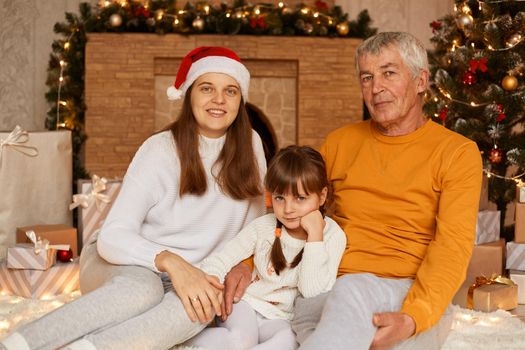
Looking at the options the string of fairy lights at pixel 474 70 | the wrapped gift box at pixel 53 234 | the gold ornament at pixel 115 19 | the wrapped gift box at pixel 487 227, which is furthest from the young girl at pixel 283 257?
the gold ornament at pixel 115 19

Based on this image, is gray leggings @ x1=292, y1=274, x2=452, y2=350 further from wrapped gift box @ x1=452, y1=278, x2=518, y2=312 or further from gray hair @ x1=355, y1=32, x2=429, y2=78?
wrapped gift box @ x1=452, y1=278, x2=518, y2=312

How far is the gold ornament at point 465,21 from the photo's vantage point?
11.3 ft

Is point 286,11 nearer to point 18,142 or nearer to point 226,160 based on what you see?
point 18,142

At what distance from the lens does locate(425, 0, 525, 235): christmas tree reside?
330 centimetres

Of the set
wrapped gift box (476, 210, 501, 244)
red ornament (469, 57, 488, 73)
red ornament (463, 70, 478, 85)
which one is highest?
red ornament (469, 57, 488, 73)

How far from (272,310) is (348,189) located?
1.37 ft

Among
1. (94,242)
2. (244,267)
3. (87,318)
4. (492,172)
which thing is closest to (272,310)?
(244,267)

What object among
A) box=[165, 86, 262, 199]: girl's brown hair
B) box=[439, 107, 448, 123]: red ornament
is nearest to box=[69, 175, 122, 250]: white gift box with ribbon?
box=[165, 86, 262, 199]: girl's brown hair

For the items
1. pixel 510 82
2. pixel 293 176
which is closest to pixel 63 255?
pixel 293 176

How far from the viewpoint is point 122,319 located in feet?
5.53

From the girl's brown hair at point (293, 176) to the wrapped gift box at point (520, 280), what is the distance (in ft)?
4.72

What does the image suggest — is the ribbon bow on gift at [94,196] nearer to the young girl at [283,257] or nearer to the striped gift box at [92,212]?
the striped gift box at [92,212]

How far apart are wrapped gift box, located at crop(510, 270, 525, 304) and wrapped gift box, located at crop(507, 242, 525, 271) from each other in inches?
0.8

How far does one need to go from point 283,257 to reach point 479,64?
195cm
